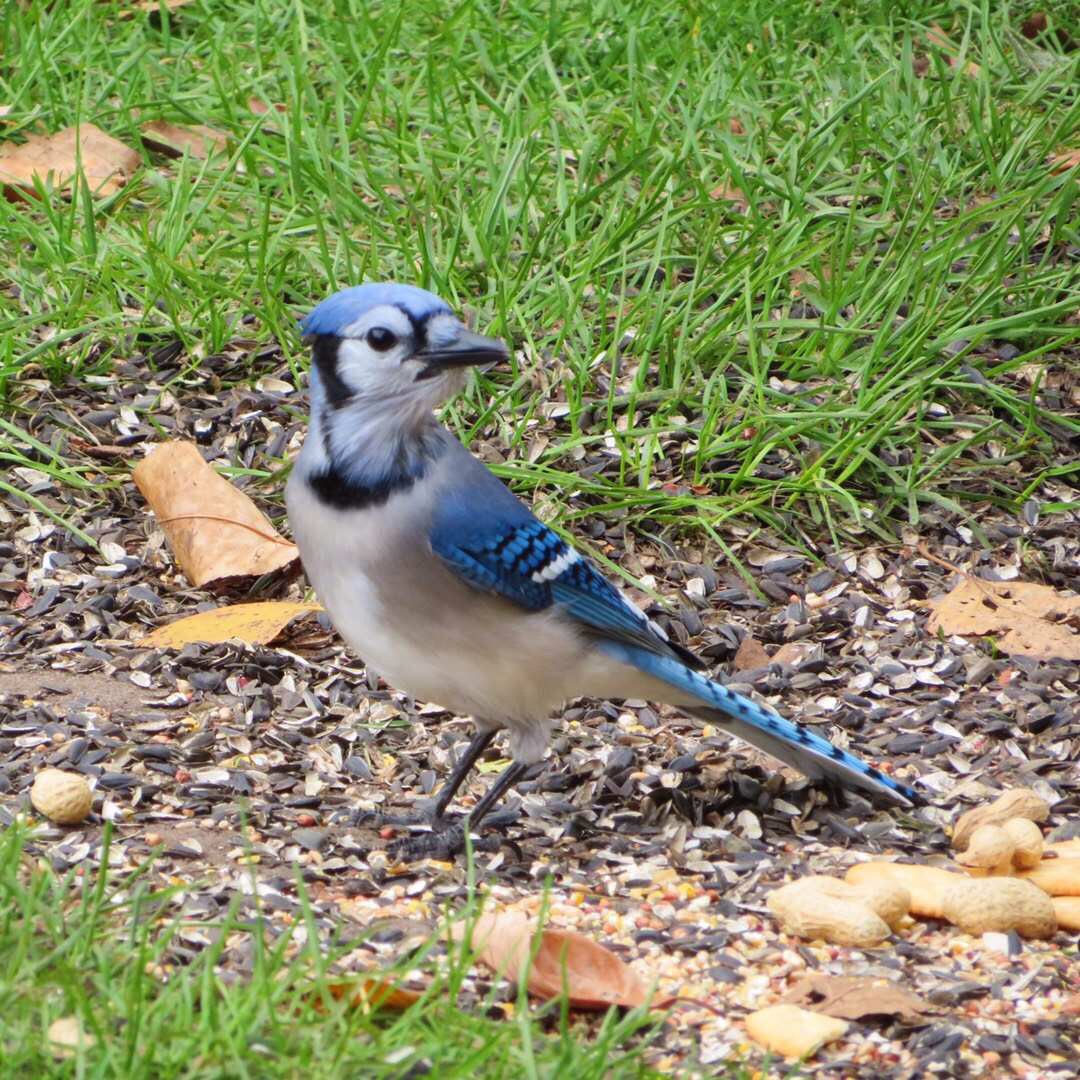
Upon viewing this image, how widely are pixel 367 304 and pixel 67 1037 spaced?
143 cm

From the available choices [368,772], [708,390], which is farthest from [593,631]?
[708,390]

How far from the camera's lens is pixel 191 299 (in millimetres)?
5250

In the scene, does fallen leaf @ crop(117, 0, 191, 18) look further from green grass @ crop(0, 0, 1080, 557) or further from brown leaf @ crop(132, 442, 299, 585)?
brown leaf @ crop(132, 442, 299, 585)

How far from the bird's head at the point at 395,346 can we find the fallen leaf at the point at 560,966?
101 centimetres

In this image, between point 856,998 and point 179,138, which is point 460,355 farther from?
point 179,138

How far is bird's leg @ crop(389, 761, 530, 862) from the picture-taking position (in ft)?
11.7

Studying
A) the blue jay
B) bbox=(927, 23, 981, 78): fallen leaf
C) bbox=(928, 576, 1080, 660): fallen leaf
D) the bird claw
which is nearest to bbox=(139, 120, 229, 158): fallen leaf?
bbox=(927, 23, 981, 78): fallen leaf

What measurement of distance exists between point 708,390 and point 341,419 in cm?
172

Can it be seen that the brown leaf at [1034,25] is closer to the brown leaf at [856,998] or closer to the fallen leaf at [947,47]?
the fallen leaf at [947,47]

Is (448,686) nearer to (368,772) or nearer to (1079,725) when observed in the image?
(368,772)

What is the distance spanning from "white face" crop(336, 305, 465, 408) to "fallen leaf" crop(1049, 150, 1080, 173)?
290cm

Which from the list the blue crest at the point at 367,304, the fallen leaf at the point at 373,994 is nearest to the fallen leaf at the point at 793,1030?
the fallen leaf at the point at 373,994

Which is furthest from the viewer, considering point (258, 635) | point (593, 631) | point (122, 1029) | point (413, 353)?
point (258, 635)

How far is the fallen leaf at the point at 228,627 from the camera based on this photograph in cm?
436
